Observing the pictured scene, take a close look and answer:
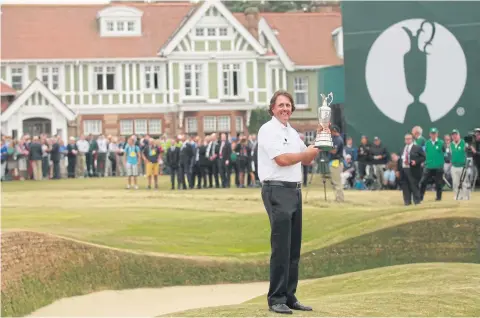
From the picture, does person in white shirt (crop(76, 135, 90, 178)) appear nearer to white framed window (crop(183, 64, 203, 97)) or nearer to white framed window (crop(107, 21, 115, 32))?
white framed window (crop(183, 64, 203, 97))

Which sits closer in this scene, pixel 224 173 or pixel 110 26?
pixel 224 173

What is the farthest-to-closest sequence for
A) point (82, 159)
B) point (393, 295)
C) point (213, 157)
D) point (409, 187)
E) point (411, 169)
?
point (82, 159) → point (213, 157) → point (409, 187) → point (411, 169) → point (393, 295)

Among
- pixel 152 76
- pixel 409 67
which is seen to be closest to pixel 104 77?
pixel 152 76

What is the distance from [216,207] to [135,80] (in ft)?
131

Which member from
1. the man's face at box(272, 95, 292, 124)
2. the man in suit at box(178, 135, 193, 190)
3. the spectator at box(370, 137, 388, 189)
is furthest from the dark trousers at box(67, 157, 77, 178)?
the man's face at box(272, 95, 292, 124)

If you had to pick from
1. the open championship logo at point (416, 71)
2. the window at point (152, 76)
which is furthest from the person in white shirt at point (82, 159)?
the window at point (152, 76)

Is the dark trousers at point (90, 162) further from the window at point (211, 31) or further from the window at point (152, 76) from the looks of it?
the window at point (211, 31)

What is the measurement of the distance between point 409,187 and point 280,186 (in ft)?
59.0

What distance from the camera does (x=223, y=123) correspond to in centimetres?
6981

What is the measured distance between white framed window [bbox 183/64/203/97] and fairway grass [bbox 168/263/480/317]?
172ft

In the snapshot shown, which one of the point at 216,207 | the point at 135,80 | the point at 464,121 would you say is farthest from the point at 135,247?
the point at 135,80

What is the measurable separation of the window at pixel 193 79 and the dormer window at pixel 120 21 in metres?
3.60

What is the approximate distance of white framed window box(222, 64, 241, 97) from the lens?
70.2m

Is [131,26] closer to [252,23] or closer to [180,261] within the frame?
[252,23]
